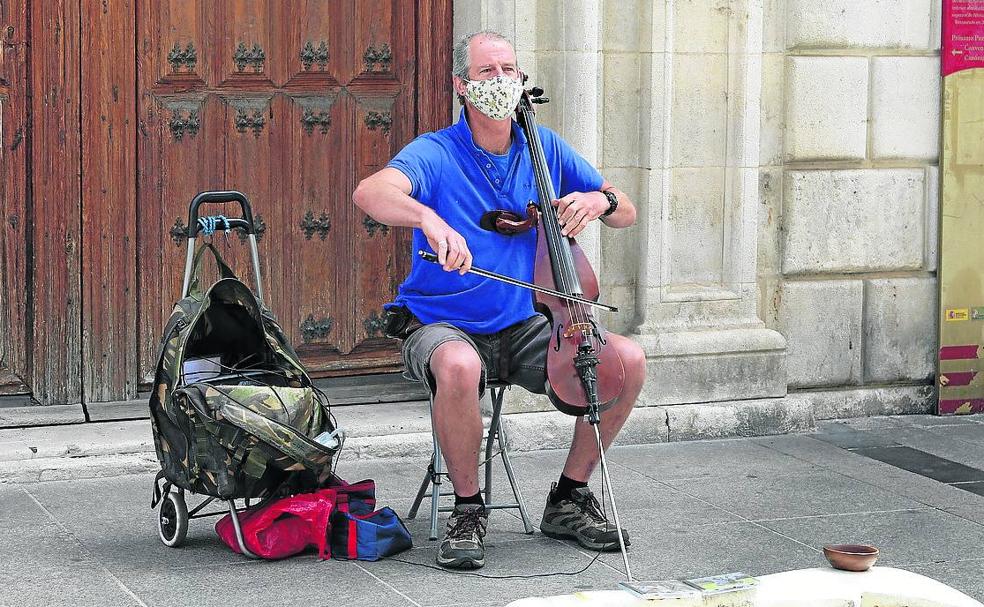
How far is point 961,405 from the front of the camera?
694 centimetres

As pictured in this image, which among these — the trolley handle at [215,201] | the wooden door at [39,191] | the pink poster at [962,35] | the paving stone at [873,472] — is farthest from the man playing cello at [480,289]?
the pink poster at [962,35]

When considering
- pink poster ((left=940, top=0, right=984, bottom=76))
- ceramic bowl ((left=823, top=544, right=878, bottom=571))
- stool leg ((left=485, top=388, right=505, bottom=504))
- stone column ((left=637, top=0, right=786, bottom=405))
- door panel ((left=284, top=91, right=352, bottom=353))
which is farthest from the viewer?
pink poster ((left=940, top=0, right=984, bottom=76))

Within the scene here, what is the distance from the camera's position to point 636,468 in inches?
227

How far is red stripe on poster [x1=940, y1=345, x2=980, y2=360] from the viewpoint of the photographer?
22.6ft

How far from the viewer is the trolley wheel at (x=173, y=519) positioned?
444 centimetres

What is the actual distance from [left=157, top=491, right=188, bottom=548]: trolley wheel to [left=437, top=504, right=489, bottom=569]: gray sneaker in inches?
30.8

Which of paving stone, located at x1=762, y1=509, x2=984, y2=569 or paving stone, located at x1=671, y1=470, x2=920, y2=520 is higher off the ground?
paving stone, located at x1=671, y1=470, x2=920, y2=520

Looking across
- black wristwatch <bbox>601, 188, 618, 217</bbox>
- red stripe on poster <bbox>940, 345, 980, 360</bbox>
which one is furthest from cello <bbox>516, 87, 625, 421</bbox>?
red stripe on poster <bbox>940, 345, 980, 360</bbox>

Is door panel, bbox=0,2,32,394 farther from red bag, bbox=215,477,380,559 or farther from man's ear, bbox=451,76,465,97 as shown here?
man's ear, bbox=451,76,465,97

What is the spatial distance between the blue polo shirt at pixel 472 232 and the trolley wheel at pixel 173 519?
92 centimetres

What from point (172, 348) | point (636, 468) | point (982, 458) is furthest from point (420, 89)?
point (982, 458)

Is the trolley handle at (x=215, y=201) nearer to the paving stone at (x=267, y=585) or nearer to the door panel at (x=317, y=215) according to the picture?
the paving stone at (x=267, y=585)

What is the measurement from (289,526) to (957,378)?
380cm

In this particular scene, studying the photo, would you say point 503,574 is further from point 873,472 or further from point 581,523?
point 873,472
